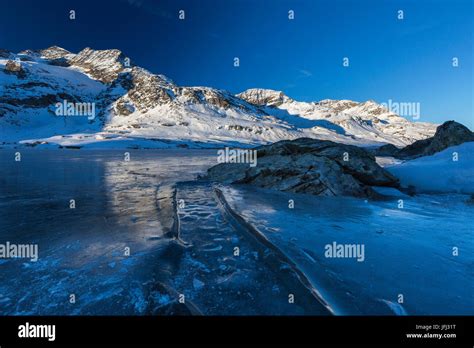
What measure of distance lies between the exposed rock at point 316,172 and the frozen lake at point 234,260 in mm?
2823

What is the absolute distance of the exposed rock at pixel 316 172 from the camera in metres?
11.3

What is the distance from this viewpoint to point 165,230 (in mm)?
6156

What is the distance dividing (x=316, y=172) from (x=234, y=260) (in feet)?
26.9

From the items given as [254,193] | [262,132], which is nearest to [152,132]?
[262,132]

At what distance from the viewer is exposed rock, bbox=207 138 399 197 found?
446 inches

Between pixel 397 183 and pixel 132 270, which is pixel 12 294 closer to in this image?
pixel 132 270

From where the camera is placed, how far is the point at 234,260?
14.9 ft

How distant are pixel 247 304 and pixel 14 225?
6.51 metres
